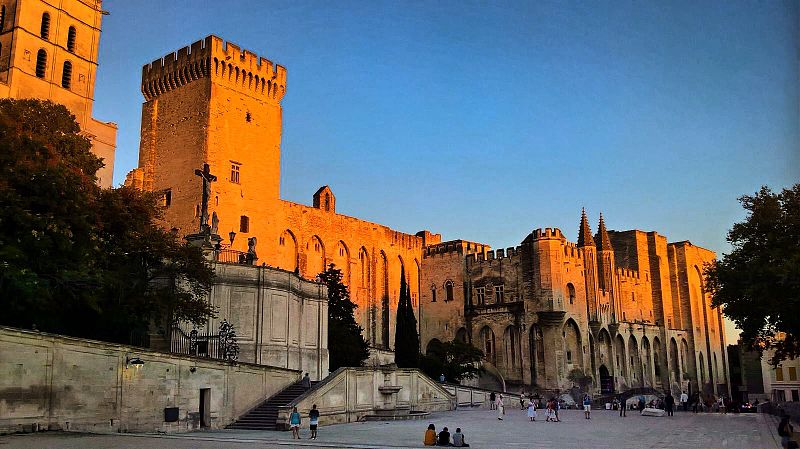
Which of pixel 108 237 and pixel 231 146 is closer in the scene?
pixel 108 237

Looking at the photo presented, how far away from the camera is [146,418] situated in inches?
690

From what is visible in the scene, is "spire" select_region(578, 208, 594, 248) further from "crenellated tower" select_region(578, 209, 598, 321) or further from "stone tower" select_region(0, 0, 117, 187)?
"stone tower" select_region(0, 0, 117, 187)

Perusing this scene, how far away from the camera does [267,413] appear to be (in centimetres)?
2078

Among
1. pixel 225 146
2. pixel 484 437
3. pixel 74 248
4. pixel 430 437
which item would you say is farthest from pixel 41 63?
pixel 430 437

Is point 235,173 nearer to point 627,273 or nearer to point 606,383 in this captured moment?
point 606,383

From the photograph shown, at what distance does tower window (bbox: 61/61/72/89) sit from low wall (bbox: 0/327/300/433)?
887 inches

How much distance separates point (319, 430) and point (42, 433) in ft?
24.1

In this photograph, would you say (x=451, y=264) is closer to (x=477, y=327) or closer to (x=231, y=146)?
(x=477, y=327)

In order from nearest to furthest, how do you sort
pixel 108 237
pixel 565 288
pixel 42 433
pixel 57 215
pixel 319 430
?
pixel 42 433, pixel 57 215, pixel 319 430, pixel 108 237, pixel 565 288

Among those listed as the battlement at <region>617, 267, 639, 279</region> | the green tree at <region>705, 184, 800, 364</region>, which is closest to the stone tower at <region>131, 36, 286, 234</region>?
the green tree at <region>705, 184, 800, 364</region>

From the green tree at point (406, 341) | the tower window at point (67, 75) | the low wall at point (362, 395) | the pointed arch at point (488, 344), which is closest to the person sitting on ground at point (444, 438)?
the low wall at point (362, 395)

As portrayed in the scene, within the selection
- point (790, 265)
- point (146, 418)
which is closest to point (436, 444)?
point (146, 418)

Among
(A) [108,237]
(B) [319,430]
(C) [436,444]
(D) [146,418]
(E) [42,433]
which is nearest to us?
(E) [42,433]

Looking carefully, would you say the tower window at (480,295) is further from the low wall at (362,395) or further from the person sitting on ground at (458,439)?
the person sitting on ground at (458,439)
